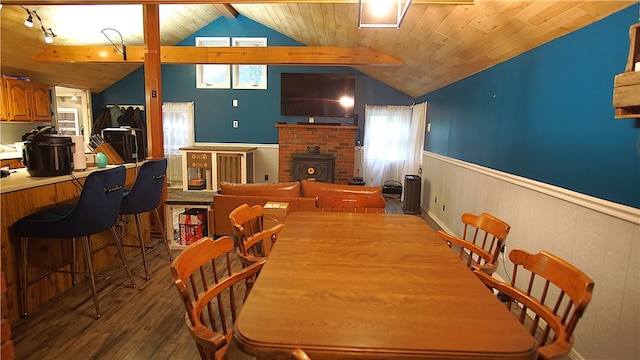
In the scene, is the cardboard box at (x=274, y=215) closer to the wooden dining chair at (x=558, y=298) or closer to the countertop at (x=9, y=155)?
the wooden dining chair at (x=558, y=298)

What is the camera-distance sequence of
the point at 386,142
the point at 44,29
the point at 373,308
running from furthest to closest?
the point at 386,142 → the point at 44,29 → the point at 373,308

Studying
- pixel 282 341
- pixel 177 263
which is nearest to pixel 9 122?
pixel 177 263

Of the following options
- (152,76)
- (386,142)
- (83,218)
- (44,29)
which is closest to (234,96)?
(44,29)

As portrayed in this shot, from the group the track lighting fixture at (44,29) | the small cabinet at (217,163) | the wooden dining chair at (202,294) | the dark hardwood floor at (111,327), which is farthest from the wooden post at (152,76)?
the wooden dining chair at (202,294)

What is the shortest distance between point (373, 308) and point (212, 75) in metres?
7.14

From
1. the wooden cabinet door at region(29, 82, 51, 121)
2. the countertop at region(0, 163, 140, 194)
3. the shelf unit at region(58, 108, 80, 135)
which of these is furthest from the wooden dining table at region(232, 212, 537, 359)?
the shelf unit at region(58, 108, 80, 135)

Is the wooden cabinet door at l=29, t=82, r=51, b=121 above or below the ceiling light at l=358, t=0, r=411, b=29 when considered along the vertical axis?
below

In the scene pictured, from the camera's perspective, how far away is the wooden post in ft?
11.5

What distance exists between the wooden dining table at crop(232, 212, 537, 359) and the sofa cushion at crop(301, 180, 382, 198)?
1663 millimetres

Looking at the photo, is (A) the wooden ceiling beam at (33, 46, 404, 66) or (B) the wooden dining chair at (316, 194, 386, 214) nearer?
(B) the wooden dining chair at (316, 194, 386, 214)

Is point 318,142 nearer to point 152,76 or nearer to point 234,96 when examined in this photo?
point 234,96

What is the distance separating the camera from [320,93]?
684 centimetres

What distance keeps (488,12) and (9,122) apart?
676cm

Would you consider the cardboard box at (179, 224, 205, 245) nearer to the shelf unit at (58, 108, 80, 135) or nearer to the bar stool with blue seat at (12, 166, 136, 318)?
the bar stool with blue seat at (12, 166, 136, 318)
